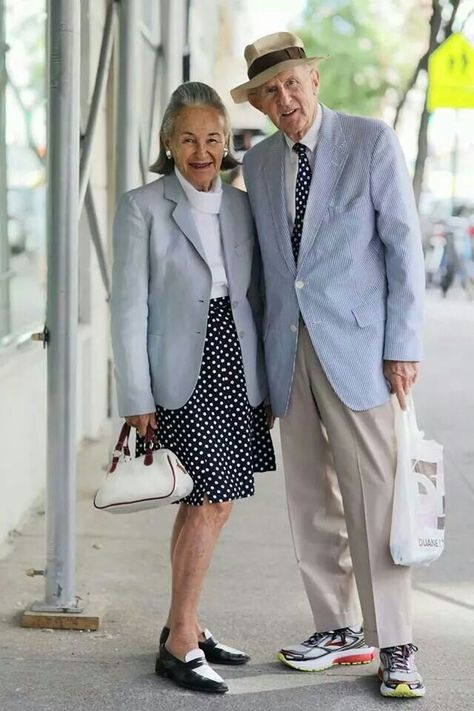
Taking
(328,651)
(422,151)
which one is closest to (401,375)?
(328,651)

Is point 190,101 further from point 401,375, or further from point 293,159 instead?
point 401,375

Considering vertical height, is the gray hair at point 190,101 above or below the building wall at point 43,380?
above

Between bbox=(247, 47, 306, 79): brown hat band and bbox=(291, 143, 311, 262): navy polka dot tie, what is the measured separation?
0.27m

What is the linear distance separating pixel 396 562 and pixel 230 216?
1.24 meters

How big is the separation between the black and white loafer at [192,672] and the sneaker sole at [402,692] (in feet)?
1.68

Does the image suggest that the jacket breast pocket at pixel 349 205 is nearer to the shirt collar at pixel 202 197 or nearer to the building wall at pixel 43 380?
the shirt collar at pixel 202 197

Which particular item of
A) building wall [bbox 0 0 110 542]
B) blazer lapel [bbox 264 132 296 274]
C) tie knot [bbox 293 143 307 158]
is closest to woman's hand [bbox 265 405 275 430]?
blazer lapel [bbox 264 132 296 274]

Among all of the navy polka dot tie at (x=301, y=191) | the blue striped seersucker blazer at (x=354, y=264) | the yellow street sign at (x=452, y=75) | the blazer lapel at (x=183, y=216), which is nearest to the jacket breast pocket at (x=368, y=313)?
the blue striped seersucker blazer at (x=354, y=264)

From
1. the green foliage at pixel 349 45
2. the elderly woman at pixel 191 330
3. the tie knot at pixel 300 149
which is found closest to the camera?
the elderly woman at pixel 191 330

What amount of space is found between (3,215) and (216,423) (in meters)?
2.62

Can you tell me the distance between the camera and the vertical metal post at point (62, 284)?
416 centimetres

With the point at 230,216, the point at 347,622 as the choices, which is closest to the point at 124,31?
the point at 230,216

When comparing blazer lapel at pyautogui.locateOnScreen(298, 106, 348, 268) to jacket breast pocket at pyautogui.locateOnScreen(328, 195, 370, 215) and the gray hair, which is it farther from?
the gray hair

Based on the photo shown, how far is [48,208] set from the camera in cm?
422
